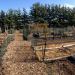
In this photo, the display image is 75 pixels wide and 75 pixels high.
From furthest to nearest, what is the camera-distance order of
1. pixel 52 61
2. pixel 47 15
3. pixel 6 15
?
1. pixel 47 15
2. pixel 6 15
3. pixel 52 61

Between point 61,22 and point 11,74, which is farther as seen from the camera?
point 61,22

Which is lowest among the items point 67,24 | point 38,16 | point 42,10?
point 67,24

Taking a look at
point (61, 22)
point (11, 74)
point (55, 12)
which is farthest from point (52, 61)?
point (55, 12)

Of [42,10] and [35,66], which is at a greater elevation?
[42,10]

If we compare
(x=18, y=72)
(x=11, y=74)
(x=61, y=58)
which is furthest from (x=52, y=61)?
(x=11, y=74)

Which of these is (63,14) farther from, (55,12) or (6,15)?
(6,15)

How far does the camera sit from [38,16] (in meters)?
40.9

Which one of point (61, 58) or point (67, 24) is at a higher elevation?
point (67, 24)

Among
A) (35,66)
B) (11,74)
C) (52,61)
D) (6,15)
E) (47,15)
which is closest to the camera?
(11,74)

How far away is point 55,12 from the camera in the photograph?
41156 millimetres

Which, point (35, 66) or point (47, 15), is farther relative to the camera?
point (47, 15)

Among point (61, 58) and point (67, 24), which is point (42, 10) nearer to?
point (67, 24)

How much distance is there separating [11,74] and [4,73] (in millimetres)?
309

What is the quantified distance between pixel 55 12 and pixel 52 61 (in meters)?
39.4
